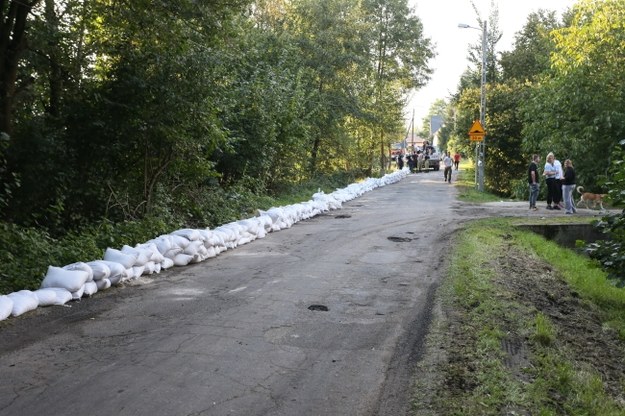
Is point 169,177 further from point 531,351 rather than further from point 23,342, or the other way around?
point 531,351

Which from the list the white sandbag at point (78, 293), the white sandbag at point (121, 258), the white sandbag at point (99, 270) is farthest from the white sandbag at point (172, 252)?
the white sandbag at point (78, 293)

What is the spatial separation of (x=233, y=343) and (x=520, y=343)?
2.93 metres

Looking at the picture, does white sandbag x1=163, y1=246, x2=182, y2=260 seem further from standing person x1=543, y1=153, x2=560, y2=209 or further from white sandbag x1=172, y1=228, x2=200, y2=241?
standing person x1=543, y1=153, x2=560, y2=209

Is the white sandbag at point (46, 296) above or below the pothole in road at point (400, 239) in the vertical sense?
above

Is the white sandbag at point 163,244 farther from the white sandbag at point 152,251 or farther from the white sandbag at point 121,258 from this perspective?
the white sandbag at point 121,258

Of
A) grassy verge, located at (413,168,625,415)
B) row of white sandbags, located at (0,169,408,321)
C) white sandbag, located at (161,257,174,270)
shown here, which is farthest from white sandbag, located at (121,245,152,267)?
grassy verge, located at (413,168,625,415)

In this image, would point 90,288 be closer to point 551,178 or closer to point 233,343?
point 233,343

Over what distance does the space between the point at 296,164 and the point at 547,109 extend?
10.3 m

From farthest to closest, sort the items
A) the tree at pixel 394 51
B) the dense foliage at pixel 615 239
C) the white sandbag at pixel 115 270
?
the tree at pixel 394 51
the dense foliage at pixel 615 239
the white sandbag at pixel 115 270

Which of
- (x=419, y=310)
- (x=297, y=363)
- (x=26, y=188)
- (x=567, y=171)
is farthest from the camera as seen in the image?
(x=567, y=171)

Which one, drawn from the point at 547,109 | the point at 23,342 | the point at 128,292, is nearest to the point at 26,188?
the point at 128,292

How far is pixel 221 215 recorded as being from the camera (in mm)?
15484

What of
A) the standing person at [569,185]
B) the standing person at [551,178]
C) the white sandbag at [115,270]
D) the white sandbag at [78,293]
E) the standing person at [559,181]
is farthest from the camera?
the standing person at [559,181]

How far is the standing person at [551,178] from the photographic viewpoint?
20656 millimetres
